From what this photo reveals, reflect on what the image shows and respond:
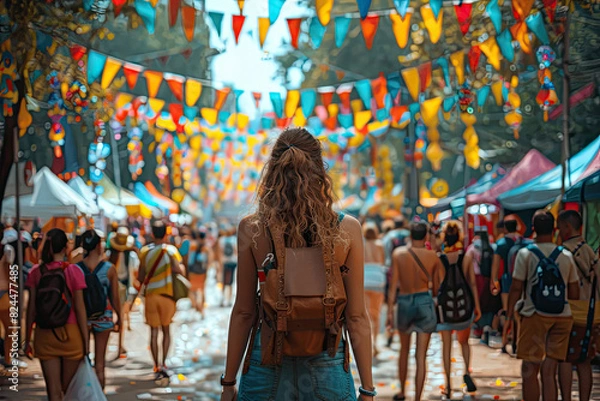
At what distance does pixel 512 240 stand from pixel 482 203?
3.95m

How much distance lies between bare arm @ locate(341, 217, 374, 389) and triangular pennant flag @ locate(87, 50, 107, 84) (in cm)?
869

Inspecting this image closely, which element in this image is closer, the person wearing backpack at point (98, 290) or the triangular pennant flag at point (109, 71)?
the person wearing backpack at point (98, 290)

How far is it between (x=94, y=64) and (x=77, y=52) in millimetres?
1390

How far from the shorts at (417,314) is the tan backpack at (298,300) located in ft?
17.0

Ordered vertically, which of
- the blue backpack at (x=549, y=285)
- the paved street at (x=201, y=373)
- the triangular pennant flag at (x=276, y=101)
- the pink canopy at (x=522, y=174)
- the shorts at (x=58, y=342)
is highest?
the triangular pennant flag at (x=276, y=101)

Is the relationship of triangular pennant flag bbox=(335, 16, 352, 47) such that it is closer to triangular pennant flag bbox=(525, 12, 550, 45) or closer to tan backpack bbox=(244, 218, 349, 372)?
triangular pennant flag bbox=(525, 12, 550, 45)

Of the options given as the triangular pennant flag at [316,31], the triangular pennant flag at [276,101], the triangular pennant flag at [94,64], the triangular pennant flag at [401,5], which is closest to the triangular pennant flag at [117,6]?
the triangular pennant flag at [94,64]

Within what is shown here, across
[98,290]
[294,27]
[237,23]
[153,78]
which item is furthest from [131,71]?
[98,290]

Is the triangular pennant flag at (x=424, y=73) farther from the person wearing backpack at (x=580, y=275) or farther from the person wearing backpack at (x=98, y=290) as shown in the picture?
the person wearing backpack at (x=98, y=290)

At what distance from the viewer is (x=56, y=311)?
687 centimetres

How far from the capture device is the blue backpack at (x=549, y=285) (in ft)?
23.2

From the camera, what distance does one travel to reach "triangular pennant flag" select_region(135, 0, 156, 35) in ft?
33.8

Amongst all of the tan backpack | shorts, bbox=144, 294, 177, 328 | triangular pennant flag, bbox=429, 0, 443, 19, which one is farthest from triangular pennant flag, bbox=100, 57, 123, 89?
the tan backpack

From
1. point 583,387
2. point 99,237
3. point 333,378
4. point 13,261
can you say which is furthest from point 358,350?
point 13,261
